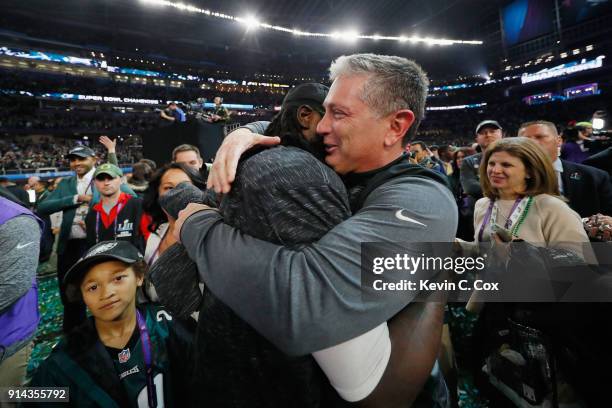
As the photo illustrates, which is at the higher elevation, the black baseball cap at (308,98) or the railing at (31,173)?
the railing at (31,173)

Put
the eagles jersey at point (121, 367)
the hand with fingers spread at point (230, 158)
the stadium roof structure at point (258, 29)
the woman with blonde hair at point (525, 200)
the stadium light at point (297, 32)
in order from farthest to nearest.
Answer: the stadium roof structure at point (258, 29), the stadium light at point (297, 32), the woman with blonde hair at point (525, 200), the eagles jersey at point (121, 367), the hand with fingers spread at point (230, 158)

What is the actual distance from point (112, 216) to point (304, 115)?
274cm

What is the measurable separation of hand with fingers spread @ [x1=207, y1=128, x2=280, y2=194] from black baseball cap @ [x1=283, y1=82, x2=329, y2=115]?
262 mm

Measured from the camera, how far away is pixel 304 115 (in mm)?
1123

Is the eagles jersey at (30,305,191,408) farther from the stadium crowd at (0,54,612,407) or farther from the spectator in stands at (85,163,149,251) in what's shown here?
the spectator in stands at (85,163,149,251)

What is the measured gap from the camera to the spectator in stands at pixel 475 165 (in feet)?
11.9

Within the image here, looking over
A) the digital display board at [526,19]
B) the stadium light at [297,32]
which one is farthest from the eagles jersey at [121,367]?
the digital display board at [526,19]

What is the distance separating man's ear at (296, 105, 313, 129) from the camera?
1.10 m

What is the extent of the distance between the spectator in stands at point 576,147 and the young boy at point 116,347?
5820mm

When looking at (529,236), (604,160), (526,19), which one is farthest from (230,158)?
(526,19)

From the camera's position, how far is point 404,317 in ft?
2.86

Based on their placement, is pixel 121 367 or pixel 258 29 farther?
pixel 258 29

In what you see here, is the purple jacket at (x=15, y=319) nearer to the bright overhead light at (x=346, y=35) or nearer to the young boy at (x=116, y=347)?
the young boy at (x=116, y=347)

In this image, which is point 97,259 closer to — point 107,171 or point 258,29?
point 107,171
